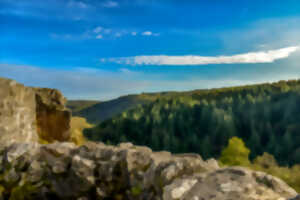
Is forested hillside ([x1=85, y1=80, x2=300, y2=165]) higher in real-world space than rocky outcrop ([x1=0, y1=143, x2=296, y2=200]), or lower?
lower

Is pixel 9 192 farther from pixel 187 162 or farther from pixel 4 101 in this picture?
pixel 187 162

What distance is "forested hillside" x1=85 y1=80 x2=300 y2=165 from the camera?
49.0 metres

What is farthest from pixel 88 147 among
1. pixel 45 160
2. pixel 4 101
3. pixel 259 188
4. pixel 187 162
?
pixel 4 101

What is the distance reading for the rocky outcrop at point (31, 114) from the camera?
5.78m

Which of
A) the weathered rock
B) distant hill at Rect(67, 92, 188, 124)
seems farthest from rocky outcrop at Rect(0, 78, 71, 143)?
distant hill at Rect(67, 92, 188, 124)

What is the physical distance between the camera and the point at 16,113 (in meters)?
6.05

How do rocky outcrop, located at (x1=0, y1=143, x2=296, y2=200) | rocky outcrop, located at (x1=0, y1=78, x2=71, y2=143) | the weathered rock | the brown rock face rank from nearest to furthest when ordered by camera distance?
the weathered rock, rocky outcrop, located at (x1=0, y1=143, x2=296, y2=200), rocky outcrop, located at (x1=0, y1=78, x2=71, y2=143), the brown rock face

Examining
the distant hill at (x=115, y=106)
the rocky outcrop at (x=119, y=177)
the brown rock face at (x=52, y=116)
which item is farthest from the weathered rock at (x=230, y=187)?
the distant hill at (x=115, y=106)

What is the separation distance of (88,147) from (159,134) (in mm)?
54761

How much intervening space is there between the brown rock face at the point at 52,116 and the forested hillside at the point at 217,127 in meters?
41.5

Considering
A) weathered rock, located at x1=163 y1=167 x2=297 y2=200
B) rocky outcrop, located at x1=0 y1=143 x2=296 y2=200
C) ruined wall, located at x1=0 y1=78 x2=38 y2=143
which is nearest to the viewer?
weathered rock, located at x1=163 y1=167 x2=297 y2=200

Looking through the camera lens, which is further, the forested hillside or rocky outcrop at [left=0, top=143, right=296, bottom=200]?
the forested hillside

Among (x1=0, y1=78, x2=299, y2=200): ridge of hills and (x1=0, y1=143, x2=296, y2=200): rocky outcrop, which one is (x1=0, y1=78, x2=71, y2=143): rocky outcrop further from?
(x1=0, y1=143, x2=296, y2=200): rocky outcrop

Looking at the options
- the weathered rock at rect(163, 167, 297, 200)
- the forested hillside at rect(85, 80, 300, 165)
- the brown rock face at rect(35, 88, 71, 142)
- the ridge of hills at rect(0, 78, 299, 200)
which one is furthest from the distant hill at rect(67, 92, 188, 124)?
the weathered rock at rect(163, 167, 297, 200)
